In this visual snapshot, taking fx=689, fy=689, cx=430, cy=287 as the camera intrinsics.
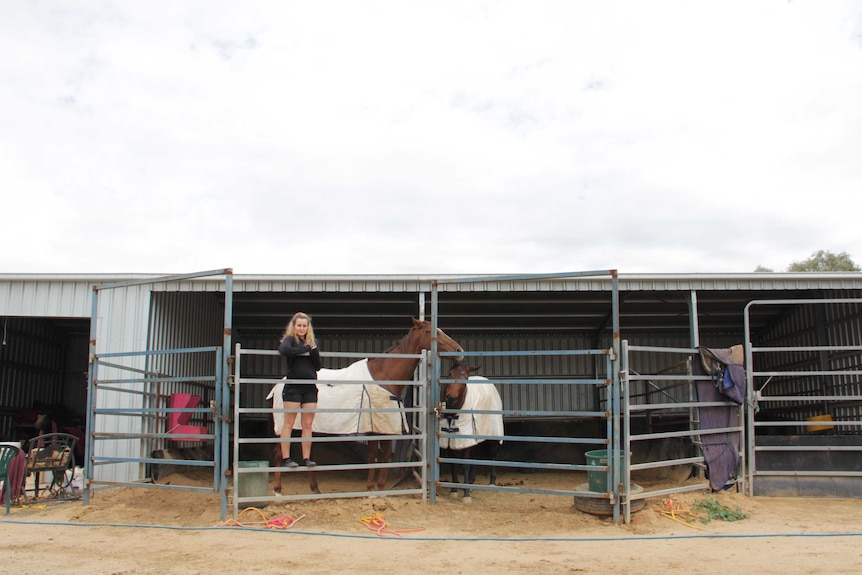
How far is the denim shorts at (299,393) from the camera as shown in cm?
705

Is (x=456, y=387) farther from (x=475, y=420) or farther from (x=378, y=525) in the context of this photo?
(x=378, y=525)

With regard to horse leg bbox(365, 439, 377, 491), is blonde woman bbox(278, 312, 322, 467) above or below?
above

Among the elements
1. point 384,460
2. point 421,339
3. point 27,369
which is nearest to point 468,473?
point 384,460

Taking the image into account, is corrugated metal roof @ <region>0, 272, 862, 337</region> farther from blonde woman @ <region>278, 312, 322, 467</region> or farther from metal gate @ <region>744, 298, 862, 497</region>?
blonde woman @ <region>278, 312, 322, 467</region>

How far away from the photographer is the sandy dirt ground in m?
5.12

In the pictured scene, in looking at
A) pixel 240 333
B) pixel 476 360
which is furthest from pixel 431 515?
pixel 240 333

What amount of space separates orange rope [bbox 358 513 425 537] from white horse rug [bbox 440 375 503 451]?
160 cm

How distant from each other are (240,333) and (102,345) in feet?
14.7

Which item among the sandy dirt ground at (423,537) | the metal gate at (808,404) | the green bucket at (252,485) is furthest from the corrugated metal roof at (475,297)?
the green bucket at (252,485)

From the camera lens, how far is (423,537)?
6.11 meters

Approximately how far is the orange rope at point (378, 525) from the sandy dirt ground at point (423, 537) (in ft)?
0.05

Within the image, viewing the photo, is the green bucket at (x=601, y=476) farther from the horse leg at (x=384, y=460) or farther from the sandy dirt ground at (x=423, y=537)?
the horse leg at (x=384, y=460)

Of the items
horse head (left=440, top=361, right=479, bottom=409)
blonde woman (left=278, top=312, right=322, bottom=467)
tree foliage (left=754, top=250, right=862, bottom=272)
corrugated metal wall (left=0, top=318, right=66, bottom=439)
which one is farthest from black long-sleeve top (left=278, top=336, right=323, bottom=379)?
tree foliage (left=754, top=250, right=862, bottom=272)

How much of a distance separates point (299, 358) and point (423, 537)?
7.23 feet
